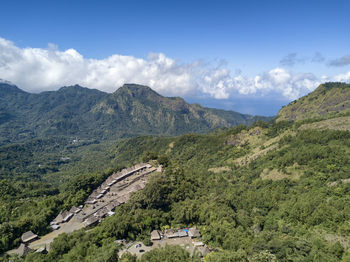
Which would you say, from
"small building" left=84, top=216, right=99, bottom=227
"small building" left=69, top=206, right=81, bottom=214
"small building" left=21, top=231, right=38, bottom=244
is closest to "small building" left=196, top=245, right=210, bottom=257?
"small building" left=84, top=216, right=99, bottom=227

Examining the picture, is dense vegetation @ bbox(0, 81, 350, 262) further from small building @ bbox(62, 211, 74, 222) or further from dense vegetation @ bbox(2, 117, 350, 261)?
small building @ bbox(62, 211, 74, 222)

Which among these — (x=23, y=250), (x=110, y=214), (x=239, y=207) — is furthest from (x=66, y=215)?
(x=239, y=207)

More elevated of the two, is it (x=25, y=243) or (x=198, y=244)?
(x=198, y=244)

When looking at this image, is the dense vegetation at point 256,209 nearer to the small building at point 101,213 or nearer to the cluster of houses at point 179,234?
the cluster of houses at point 179,234

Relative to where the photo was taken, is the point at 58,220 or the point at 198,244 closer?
the point at 198,244

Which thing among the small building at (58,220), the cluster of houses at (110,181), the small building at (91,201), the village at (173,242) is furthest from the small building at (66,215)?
the village at (173,242)

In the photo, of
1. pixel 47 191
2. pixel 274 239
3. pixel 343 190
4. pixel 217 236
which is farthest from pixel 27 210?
pixel 343 190

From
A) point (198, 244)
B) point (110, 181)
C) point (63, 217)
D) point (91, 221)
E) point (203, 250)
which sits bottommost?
point (198, 244)

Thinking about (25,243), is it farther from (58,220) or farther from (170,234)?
(170,234)
